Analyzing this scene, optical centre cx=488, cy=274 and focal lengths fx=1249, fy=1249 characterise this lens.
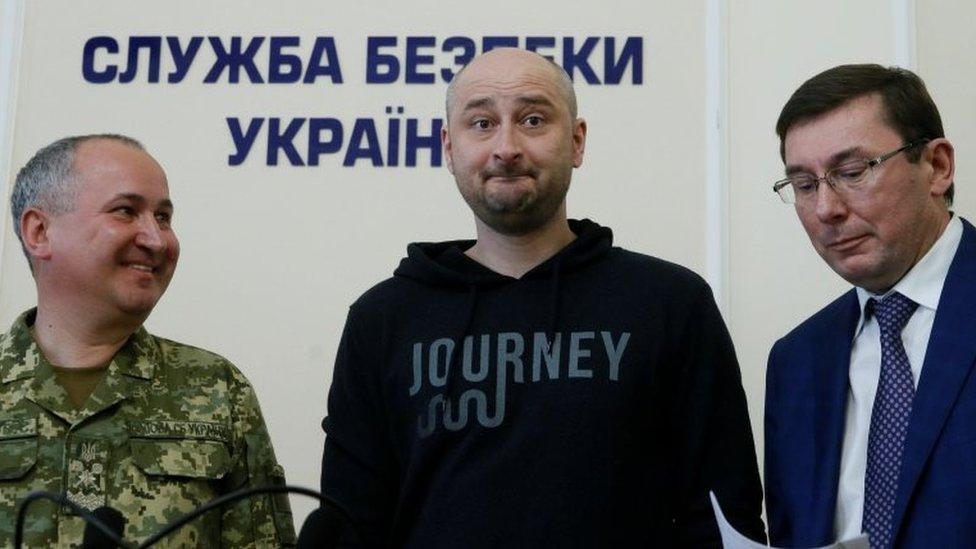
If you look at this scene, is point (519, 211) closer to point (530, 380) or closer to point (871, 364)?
point (530, 380)

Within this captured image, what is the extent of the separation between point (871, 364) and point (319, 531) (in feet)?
3.36

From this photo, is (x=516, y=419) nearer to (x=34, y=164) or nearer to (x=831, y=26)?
(x=34, y=164)

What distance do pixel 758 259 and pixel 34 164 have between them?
1.78 meters

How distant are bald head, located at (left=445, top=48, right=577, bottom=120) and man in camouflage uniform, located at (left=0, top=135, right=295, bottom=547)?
0.57 meters

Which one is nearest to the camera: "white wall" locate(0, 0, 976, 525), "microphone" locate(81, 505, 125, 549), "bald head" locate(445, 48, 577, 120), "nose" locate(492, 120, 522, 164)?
"microphone" locate(81, 505, 125, 549)

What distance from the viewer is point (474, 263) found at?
2115 mm

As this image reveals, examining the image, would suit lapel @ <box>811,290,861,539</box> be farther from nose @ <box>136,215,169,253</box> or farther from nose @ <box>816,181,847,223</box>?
nose @ <box>136,215,169,253</box>

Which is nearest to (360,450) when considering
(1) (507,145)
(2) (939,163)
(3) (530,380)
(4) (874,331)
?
(3) (530,380)

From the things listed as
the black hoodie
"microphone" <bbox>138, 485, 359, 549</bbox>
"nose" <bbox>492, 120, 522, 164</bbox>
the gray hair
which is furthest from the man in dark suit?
the gray hair

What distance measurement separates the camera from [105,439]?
6.75ft

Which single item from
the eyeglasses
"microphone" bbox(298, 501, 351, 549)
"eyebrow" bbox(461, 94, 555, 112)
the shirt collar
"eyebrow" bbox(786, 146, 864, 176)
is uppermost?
"eyebrow" bbox(461, 94, 555, 112)

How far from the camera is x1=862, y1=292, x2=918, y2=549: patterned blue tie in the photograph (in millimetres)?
1861

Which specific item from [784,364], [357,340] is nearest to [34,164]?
[357,340]

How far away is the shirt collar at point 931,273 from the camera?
6.48 ft
